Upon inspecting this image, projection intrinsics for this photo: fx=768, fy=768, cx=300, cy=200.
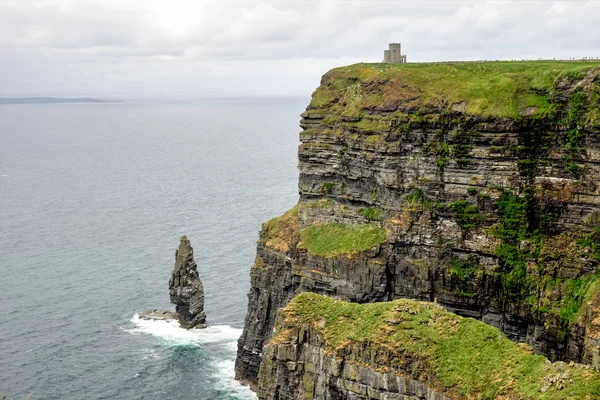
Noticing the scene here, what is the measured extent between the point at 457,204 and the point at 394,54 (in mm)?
30606

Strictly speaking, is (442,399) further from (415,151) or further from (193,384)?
(193,384)

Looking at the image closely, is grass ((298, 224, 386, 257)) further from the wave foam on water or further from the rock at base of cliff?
the rock at base of cliff

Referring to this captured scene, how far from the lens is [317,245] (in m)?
87.9

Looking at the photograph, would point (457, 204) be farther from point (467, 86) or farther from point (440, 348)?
point (440, 348)

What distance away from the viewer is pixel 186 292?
4259 inches

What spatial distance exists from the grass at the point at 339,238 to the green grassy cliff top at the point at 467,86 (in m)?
14.5

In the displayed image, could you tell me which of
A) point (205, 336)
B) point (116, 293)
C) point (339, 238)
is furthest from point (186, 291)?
point (339, 238)

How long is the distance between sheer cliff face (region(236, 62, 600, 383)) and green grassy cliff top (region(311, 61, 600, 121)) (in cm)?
21

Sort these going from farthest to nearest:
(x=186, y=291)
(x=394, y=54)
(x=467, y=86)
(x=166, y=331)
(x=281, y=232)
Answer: (x=166, y=331), (x=186, y=291), (x=394, y=54), (x=281, y=232), (x=467, y=86)

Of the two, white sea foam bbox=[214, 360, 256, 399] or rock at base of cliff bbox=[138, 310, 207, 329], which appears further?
rock at base of cliff bbox=[138, 310, 207, 329]

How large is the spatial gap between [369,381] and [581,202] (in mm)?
34410

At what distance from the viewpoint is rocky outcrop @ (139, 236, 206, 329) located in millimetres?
108562

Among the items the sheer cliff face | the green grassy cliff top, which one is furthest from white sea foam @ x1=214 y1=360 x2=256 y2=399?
the green grassy cliff top

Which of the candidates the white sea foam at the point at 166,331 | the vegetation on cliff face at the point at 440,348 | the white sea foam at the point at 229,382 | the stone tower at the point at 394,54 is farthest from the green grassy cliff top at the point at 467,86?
the white sea foam at the point at 166,331
